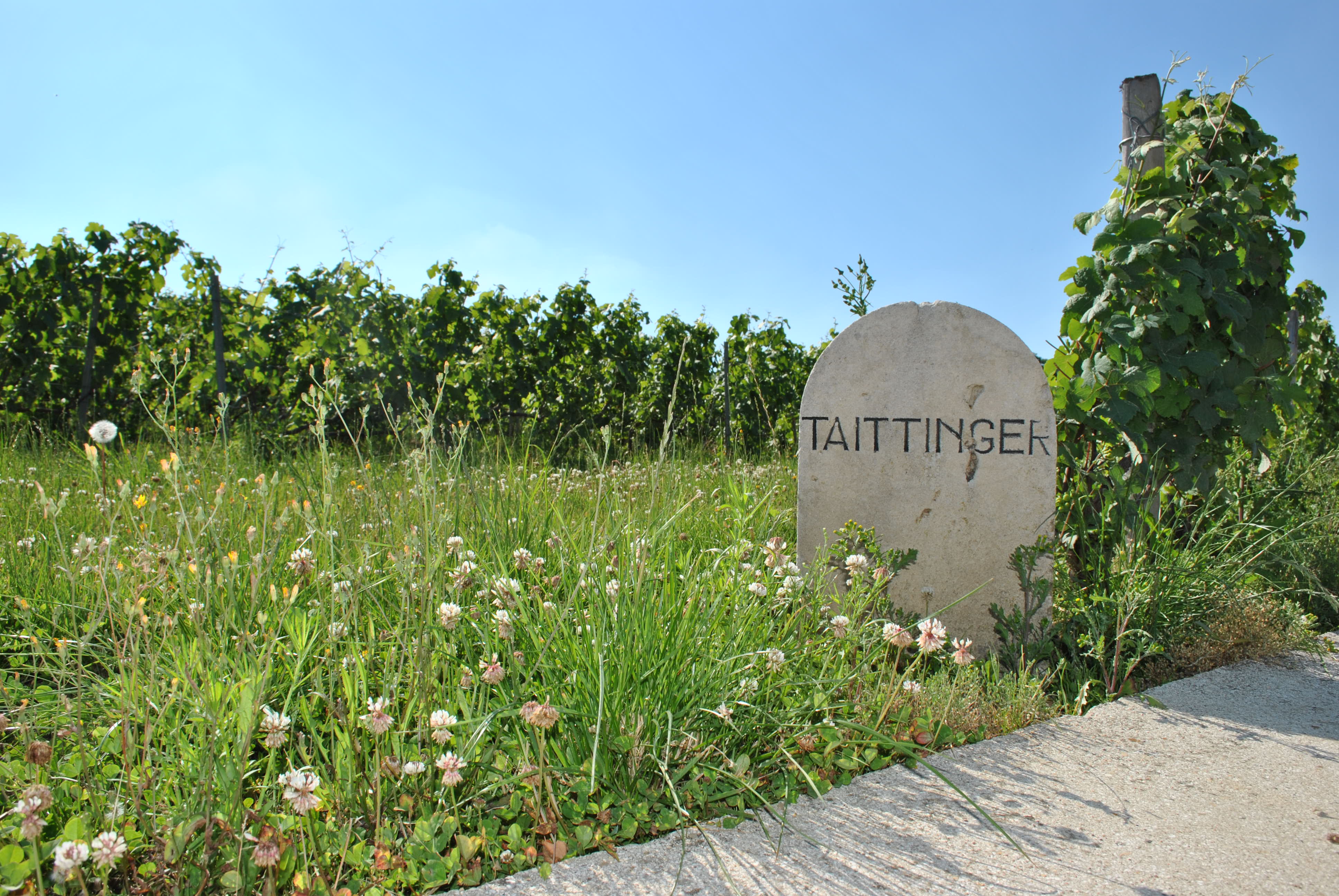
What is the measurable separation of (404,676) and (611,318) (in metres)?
5.96

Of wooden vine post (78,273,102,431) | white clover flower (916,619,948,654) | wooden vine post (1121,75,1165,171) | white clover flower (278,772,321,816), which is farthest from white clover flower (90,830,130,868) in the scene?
wooden vine post (78,273,102,431)

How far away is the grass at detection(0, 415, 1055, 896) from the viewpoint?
1.49 metres

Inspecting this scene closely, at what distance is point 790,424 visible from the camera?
769cm

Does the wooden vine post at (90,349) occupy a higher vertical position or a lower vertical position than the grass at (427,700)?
higher

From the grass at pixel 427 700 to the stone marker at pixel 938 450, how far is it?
290 millimetres

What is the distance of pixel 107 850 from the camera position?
1.31 m

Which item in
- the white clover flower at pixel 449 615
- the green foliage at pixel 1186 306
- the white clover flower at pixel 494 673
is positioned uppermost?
the green foliage at pixel 1186 306

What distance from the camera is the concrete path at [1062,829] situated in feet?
4.87

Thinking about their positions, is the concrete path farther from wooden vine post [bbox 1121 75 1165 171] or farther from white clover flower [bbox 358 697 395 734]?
wooden vine post [bbox 1121 75 1165 171]

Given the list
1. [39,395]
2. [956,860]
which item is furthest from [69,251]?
[956,860]

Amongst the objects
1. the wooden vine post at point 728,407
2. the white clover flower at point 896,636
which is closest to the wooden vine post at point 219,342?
the wooden vine post at point 728,407

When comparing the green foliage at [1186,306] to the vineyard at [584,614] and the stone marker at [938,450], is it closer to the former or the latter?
the vineyard at [584,614]

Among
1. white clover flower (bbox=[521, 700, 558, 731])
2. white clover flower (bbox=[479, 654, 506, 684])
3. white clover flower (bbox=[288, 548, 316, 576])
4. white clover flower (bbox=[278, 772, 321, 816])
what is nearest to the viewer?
white clover flower (bbox=[278, 772, 321, 816])

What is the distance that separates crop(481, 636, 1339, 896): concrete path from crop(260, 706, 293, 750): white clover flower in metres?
0.49
